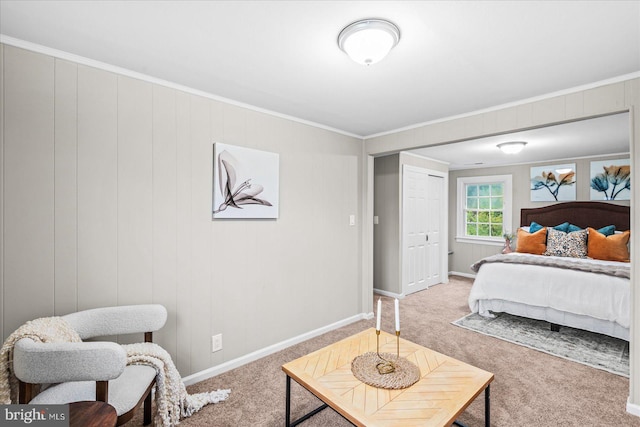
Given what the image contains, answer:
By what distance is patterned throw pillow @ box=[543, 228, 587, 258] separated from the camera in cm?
440

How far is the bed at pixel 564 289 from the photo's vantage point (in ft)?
10.2

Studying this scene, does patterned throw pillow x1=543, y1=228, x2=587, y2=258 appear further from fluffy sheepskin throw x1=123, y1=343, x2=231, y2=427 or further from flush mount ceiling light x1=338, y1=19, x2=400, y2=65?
fluffy sheepskin throw x1=123, y1=343, x2=231, y2=427

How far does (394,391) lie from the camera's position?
5.28 feet

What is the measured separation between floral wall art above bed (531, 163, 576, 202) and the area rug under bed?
2.53 metres

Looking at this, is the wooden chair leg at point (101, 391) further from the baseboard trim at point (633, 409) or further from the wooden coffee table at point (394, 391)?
the baseboard trim at point (633, 409)

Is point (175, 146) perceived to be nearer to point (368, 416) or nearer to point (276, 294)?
point (276, 294)

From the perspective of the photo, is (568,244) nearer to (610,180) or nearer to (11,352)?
(610,180)

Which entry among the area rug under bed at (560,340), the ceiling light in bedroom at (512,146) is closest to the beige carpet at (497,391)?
the area rug under bed at (560,340)

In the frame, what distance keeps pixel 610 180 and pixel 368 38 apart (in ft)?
17.2

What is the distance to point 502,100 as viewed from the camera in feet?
8.54

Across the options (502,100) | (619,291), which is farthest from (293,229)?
(619,291)

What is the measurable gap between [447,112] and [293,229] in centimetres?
182

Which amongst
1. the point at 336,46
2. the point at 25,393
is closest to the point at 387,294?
the point at 336,46

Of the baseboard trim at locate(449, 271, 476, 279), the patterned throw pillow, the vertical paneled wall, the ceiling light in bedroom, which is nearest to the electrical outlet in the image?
the vertical paneled wall
